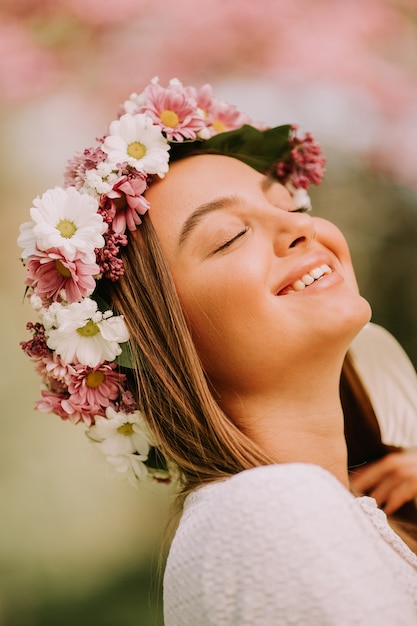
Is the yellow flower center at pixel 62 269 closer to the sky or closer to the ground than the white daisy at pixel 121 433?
closer to the sky

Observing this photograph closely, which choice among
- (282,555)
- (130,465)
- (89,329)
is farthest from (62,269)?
(282,555)

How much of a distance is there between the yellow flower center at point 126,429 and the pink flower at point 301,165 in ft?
2.59

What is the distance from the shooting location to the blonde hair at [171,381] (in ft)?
4.39

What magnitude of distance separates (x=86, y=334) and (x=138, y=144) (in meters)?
0.46

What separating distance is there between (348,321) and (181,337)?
0.35m

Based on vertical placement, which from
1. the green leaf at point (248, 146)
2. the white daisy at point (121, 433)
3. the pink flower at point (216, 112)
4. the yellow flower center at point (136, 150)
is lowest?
the white daisy at point (121, 433)

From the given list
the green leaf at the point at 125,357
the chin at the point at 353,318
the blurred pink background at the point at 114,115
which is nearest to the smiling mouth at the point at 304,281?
the chin at the point at 353,318

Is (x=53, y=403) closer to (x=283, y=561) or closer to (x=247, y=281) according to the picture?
(x=247, y=281)

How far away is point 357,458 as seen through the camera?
1814mm

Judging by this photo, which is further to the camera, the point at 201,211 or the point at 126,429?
the point at 126,429

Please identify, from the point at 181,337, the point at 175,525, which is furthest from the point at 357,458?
the point at 181,337

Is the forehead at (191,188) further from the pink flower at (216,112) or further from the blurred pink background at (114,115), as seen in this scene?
the blurred pink background at (114,115)

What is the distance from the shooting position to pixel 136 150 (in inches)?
58.7

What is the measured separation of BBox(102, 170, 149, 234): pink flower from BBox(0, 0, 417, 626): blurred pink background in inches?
33.9
